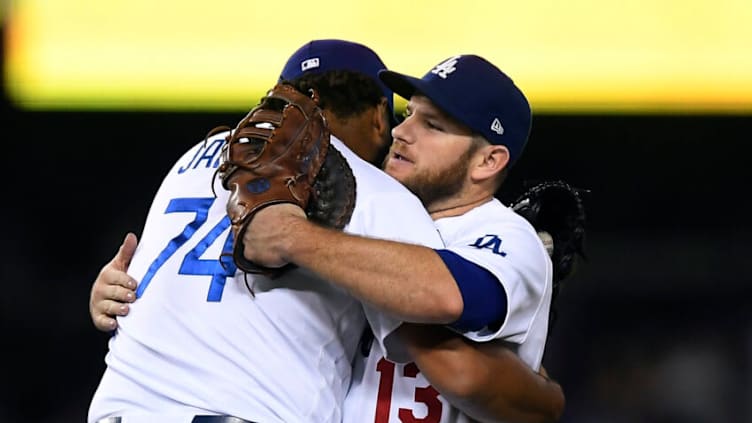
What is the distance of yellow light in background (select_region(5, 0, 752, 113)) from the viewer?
5.57 meters

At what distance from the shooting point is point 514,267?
91.4 inches

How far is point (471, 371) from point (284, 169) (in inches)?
19.3

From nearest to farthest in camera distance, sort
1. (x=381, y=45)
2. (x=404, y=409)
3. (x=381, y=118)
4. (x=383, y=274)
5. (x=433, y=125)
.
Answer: (x=383, y=274) → (x=404, y=409) → (x=433, y=125) → (x=381, y=118) → (x=381, y=45)

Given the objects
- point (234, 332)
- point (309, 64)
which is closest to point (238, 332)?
point (234, 332)

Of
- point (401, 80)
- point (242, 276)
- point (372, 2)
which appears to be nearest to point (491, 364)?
point (242, 276)

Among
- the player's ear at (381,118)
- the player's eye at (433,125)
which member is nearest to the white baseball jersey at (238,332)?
the player's eye at (433,125)

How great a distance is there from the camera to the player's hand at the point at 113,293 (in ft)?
8.14

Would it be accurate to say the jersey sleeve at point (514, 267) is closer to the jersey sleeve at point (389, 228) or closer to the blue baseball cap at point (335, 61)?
the jersey sleeve at point (389, 228)

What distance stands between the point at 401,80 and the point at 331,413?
0.71 meters

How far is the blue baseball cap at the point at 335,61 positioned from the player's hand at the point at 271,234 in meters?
0.64

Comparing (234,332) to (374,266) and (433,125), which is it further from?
(433,125)

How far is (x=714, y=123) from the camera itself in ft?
19.4

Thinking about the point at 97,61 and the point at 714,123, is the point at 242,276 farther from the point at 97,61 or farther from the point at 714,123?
the point at 714,123

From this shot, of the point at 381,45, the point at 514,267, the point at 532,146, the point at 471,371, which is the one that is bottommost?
the point at 532,146
